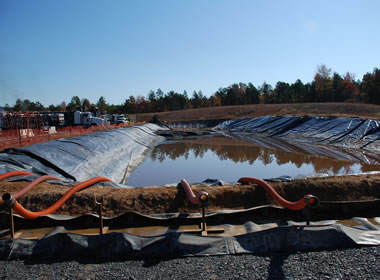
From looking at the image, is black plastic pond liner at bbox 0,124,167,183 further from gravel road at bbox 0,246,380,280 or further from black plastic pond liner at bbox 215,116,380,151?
black plastic pond liner at bbox 215,116,380,151

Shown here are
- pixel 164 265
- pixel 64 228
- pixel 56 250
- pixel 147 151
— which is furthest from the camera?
pixel 147 151

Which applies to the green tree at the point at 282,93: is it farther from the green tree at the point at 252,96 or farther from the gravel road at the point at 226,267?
the gravel road at the point at 226,267

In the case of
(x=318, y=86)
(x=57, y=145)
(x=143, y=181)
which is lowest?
(x=143, y=181)

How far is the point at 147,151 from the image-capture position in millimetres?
14883

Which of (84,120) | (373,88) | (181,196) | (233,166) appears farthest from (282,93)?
(181,196)

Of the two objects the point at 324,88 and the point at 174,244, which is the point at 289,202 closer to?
the point at 174,244

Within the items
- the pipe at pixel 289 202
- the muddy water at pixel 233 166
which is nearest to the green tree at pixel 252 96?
the muddy water at pixel 233 166

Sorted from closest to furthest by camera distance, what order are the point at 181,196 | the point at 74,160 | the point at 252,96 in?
the point at 181,196 < the point at 74,160 < the point at 252,96

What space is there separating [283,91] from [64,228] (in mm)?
64794

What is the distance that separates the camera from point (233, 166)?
1023cm

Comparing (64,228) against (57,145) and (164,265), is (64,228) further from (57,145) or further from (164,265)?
(57,145)

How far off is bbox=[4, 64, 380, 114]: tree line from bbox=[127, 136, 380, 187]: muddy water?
2994cm

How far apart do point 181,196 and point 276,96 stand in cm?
6382

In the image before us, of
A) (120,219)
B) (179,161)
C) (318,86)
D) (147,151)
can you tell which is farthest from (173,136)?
(318,86)
